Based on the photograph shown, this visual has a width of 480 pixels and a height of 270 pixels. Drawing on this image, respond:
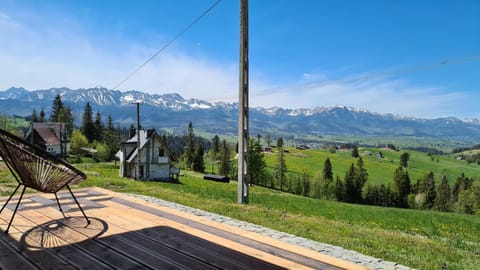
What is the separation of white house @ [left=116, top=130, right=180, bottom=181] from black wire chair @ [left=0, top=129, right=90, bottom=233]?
71.8ft

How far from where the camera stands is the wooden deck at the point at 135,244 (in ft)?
8.19

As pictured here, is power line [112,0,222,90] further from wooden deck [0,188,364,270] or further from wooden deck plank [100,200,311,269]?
wooden deck [0,188,364,270]

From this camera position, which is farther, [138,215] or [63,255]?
[138,215]

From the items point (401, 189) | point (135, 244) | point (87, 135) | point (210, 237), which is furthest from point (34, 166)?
point (401, 189)

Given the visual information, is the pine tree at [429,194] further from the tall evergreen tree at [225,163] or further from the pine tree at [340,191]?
the tall evergreen tree at [225,163]

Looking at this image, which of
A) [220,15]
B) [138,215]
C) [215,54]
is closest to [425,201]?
[215,54]

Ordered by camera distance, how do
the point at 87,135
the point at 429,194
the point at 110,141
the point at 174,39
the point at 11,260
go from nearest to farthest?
1. the point at 11,260
2. the point at 174,39
3. the point at 429,194
4. the point at 87,135
5. the point at 110,141

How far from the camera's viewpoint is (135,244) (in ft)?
9.69

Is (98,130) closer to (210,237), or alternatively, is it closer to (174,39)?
(174,39)

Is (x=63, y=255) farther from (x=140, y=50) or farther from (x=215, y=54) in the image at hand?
(x=215, y=54)

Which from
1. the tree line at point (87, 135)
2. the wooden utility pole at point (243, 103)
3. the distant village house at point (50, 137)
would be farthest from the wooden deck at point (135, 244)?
the tree line at point (87, 135)

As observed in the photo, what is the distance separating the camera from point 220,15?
9.31 metres

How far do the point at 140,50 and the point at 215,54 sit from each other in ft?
20.0

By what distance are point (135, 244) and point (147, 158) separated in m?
23.4
